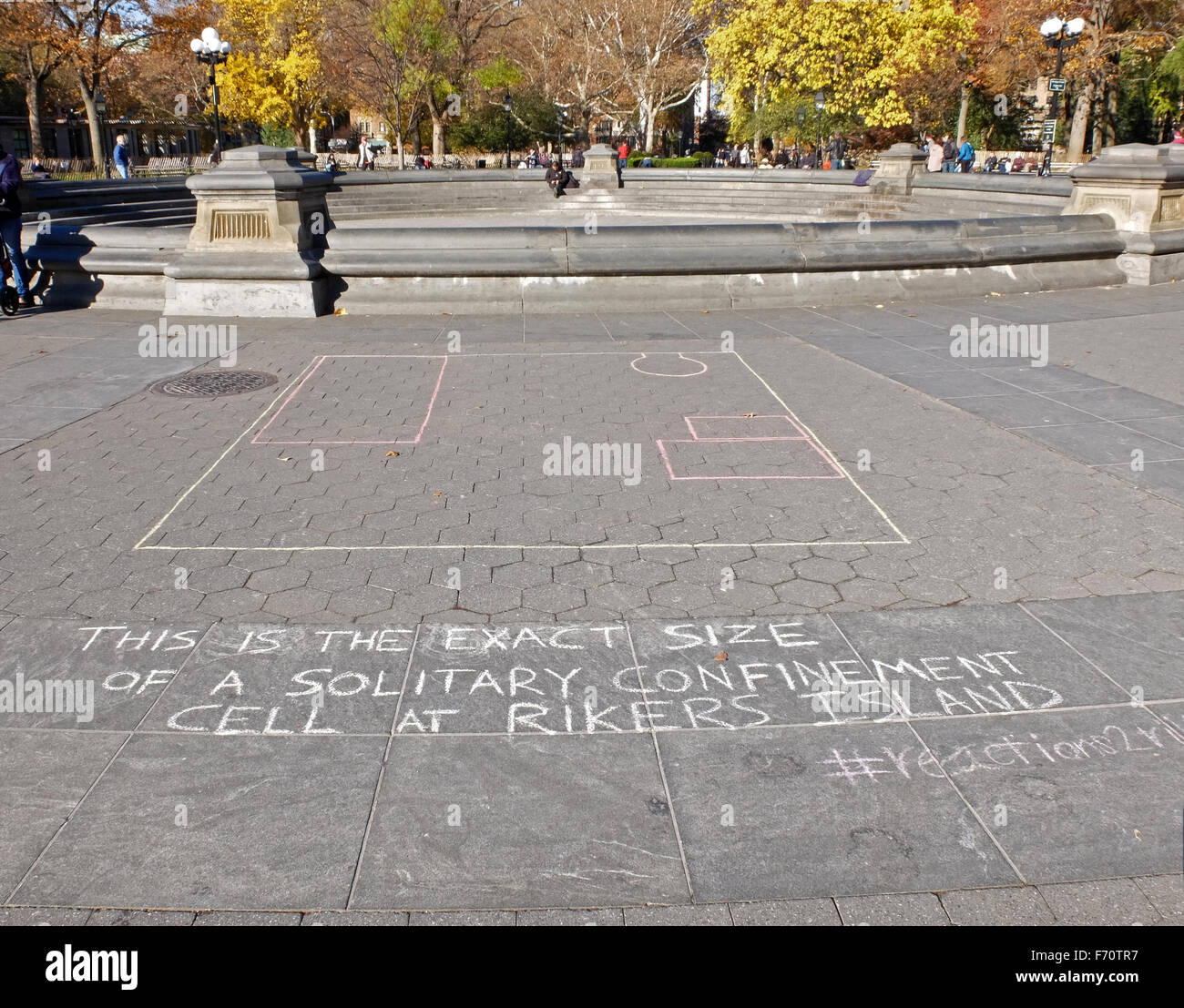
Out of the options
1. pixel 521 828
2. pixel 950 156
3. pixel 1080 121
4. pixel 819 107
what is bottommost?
pixel 521 828

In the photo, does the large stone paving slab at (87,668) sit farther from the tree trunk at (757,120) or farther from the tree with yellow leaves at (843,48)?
the tree trunk at (757,120)

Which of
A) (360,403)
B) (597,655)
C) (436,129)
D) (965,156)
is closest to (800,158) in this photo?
(436,129)

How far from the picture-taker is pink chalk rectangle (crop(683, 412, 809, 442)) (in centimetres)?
796

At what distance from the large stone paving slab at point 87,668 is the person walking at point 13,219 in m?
9.42

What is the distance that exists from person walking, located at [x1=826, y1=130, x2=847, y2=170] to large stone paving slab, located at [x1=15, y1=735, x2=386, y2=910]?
4872cm

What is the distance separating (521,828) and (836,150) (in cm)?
5586

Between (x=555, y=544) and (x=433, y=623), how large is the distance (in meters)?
1.15

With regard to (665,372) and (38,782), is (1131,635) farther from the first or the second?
(665,372)

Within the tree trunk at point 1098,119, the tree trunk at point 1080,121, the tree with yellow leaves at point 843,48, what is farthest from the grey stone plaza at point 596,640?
the tree trunk at point 1098,119

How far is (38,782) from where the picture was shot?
385 cm

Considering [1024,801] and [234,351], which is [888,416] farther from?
[234,351]

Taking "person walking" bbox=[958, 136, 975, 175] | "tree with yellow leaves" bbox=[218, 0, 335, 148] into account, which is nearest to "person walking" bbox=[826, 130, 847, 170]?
"person walking" bbox=[958, 136, 975, 175]

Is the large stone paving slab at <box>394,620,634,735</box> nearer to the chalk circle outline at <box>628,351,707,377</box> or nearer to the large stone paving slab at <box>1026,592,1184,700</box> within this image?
the large stone paving slab at <box>1026,592,1184,700</box>

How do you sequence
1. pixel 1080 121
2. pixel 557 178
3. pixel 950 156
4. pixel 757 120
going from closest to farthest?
pixel 557 178 < pixel 1080 121 < pixel 950 156 < pixel 757 120
